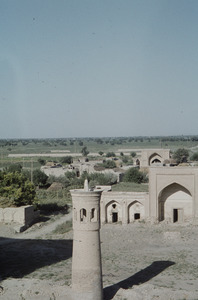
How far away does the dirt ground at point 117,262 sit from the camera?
14781 mm

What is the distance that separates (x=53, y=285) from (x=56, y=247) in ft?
26.6

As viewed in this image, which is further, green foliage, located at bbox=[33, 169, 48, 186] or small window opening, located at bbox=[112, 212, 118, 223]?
green foliage, located at bbox=[33, 169, 48, 186]

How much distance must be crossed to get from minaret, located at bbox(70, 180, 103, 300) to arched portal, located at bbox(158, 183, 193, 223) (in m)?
15.4

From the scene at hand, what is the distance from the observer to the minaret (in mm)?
13555

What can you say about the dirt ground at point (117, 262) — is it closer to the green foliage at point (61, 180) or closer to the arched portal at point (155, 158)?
the green foliage at point (61, 180)

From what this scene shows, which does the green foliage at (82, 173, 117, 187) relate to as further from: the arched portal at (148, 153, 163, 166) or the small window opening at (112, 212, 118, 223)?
the small window opening at (112, 212, 118, 223)

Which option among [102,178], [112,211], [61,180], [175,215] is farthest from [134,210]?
[61,180]

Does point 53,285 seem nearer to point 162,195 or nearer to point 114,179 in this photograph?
point 162,195

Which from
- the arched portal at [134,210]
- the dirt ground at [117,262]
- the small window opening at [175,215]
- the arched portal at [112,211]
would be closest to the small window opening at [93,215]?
the dirt ground at [117,262]

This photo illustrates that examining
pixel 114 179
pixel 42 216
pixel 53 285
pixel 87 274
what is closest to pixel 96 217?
pixel 87 274

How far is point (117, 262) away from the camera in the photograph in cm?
1992

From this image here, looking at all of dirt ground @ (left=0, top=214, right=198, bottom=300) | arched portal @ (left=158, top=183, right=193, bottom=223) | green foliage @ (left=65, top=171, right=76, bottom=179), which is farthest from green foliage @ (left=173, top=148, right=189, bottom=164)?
dirt ground @ (left=0, top=214, right=198, bottom=300)

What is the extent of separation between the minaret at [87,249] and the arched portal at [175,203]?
15375 millimetres

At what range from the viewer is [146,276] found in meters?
17.6
